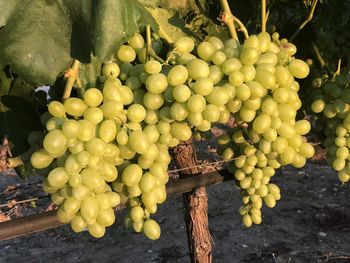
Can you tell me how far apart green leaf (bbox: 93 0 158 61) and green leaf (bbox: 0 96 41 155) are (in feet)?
1.68

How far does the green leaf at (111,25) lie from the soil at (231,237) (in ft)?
9.47

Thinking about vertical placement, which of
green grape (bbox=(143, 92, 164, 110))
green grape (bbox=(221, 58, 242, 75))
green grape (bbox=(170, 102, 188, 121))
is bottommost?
green grape (bbox=(170, 102, 188, 121))

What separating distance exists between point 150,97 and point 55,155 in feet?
Answer: 0.56

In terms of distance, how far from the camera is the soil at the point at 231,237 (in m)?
3.46

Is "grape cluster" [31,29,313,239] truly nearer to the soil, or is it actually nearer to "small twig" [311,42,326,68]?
"small twig" [311,42,326,68]

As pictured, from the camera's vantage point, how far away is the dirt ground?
3.46 metres

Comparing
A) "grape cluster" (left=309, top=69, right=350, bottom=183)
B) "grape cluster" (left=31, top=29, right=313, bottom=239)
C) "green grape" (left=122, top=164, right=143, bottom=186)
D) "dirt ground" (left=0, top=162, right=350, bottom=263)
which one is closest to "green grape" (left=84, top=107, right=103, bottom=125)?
"grape cluster" (left=31, top=29, right=313, bottom=239)

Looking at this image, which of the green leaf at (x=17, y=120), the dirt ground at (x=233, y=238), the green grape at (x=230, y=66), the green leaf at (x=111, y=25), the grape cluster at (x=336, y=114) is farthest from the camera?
the dirt ground at (x=233, y=238)

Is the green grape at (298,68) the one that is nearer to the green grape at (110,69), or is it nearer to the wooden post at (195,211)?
A: the green grape at (110,69)

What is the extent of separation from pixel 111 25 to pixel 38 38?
0.14 meters

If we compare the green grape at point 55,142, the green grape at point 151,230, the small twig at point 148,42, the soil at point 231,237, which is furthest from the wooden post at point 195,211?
the soil at point 231,237

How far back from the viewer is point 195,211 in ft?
5.97

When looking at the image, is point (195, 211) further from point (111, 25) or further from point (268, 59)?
point (111, 25)

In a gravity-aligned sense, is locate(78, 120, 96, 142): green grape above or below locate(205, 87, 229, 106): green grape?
below
